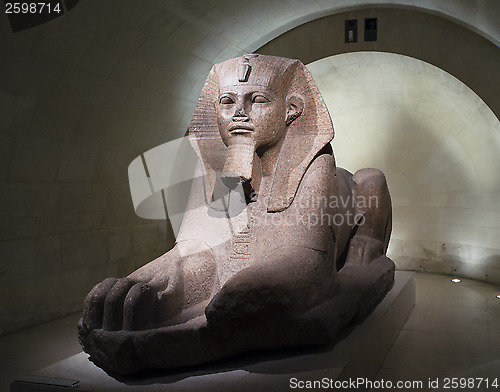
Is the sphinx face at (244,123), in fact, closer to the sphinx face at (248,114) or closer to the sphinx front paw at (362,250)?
the sphinx face at (248,114)

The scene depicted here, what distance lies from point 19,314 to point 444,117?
496 centimetres

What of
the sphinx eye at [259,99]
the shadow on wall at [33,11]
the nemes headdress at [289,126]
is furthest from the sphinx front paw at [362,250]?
the shadow on wall at [33,11]

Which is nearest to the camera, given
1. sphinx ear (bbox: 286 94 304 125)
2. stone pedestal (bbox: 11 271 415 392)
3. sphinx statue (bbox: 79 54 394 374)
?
stone pedestal (bbox: 11 271 415 392)

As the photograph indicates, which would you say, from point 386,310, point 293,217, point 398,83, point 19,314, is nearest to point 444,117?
point 398,83

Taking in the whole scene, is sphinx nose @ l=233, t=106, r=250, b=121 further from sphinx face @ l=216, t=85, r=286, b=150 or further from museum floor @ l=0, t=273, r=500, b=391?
museum floor @ l=0, t=273, r=500, b=391

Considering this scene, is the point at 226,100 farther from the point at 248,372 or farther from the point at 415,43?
the point at 415,43

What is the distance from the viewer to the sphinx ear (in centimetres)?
343

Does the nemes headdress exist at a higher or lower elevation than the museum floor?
higher

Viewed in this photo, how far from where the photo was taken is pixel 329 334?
275cm

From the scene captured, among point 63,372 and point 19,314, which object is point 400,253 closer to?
point 19,314

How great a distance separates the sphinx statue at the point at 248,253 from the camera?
2580mm

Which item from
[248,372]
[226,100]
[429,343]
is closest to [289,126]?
[226,100]

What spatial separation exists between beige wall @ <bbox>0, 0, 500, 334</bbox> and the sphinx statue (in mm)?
1569

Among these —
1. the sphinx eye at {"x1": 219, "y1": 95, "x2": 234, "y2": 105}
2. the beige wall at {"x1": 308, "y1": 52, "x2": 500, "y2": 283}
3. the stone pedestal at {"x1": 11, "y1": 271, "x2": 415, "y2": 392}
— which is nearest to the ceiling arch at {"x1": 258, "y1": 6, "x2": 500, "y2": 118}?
the beige wall at {"x1": 308, "y1": 52, "x2": 500, "y2": 283}
